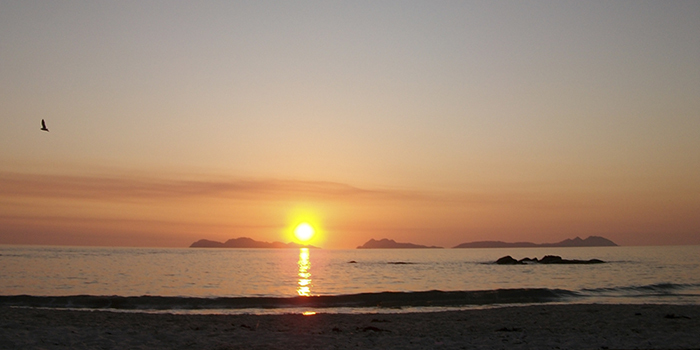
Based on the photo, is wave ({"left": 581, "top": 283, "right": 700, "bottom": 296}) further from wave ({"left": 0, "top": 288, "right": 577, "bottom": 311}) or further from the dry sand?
the dry sand

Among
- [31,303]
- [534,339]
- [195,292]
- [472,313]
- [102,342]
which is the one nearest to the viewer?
[102,342]

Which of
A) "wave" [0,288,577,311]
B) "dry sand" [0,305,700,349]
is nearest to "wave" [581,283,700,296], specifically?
"wave" [0,288,577,311]

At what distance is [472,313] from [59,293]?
104ft

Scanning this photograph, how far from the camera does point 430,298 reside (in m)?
36.4

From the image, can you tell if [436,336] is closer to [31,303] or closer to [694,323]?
[694,323]

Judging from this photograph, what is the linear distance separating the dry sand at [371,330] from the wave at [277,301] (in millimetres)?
7959

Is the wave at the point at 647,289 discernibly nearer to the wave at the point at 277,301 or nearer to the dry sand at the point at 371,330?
the wave at the point at 277,301

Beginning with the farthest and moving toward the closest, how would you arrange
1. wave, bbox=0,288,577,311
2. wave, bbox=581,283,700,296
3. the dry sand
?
Answer: wave, bbox=581,283,700,296, wave, bbox=0,288,577,311, the dry sand

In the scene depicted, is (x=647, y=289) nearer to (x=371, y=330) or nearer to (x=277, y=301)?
(x=277, y=301)

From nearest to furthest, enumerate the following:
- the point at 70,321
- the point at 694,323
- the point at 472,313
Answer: the point at 694,323, the point at 70,321, the point at 472,313

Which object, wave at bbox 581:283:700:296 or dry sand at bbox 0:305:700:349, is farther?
wave at bbox 581:283:700:296

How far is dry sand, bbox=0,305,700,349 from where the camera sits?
16.5 m

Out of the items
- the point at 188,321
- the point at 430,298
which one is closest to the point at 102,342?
the point at 188,321

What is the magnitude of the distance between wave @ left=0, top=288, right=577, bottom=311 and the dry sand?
7959 millimetres
